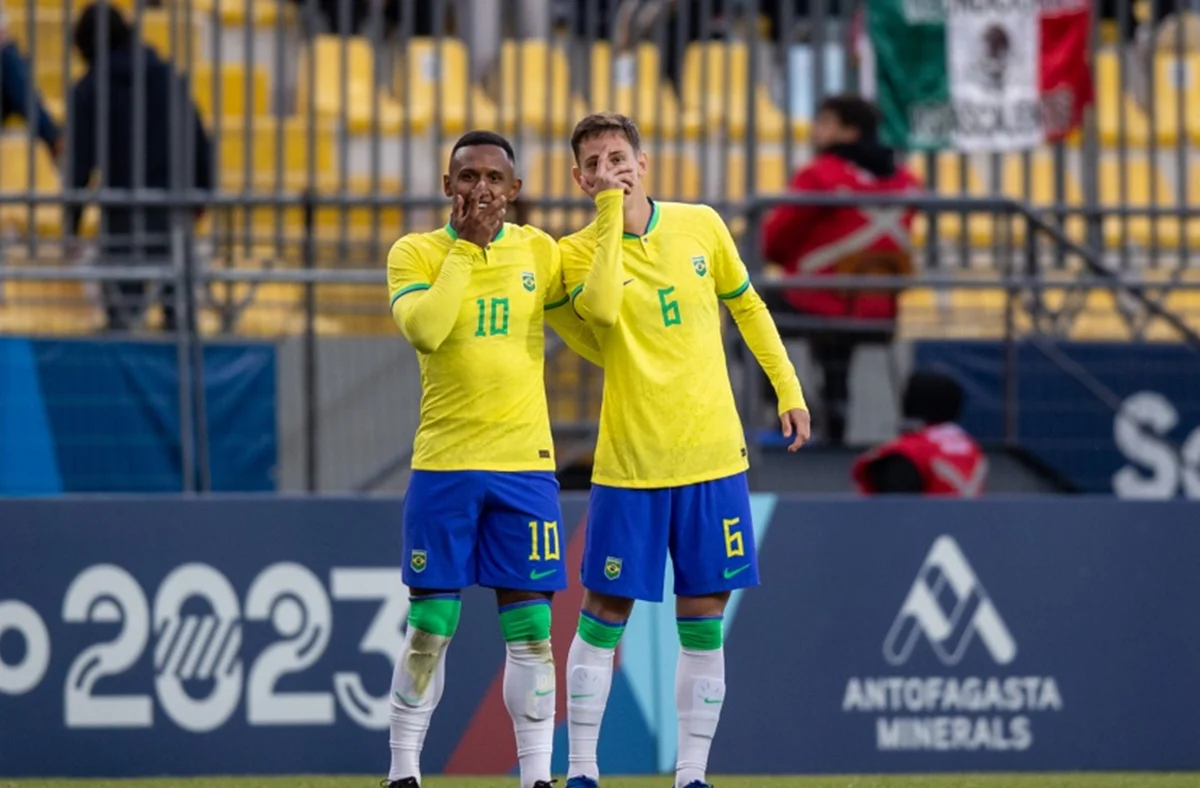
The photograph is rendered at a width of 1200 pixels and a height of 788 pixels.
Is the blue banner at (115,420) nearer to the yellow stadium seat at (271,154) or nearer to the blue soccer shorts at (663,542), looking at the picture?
the yellow stadium seat at (271,154)

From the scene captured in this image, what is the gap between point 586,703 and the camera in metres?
6.49

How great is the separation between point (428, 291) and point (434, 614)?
1.00 meters

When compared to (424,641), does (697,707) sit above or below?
below

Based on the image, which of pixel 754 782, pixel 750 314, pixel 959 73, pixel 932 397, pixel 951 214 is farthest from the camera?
pixel 951 214

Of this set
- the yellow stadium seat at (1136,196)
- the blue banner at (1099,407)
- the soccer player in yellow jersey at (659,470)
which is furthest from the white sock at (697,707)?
the yellow stadium seat at (1136,196)

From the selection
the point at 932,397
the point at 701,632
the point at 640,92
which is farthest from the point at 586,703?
the point at 640,92

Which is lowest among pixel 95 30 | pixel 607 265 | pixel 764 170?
pixel 607 265

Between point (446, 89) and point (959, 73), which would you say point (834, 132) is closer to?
point (959, 73)

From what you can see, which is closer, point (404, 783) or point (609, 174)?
point (609, 174)

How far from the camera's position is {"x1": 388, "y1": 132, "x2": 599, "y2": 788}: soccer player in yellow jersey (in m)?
6.43

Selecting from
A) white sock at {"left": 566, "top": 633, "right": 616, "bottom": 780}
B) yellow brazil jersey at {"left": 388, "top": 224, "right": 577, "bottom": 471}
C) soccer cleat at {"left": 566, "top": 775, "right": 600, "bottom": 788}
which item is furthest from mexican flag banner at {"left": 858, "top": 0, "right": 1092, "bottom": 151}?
soccer cleat at {"left": 566, "top": 775, "right": 600, "bottom": 788}

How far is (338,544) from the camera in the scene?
8.66 meters

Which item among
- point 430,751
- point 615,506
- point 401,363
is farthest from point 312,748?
point 615,506

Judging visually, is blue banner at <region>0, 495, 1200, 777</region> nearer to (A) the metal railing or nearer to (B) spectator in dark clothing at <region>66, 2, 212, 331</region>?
(A) the metal railing
